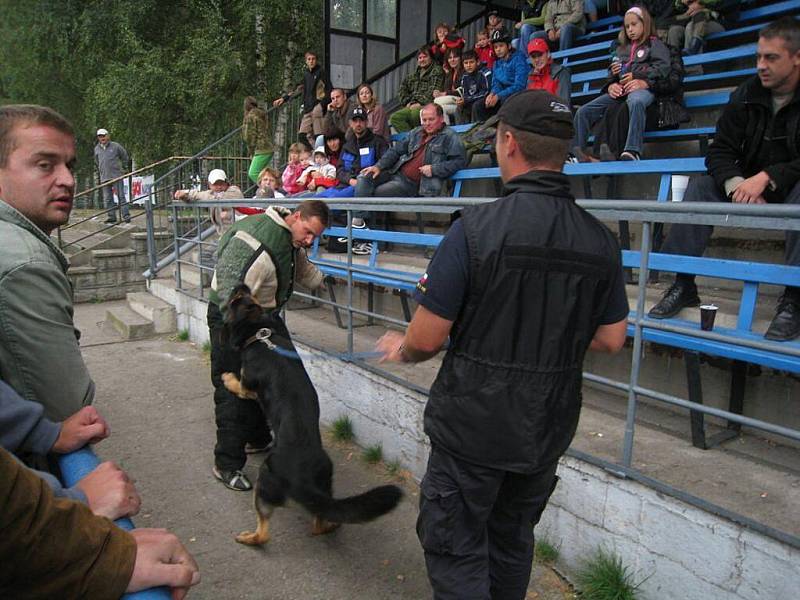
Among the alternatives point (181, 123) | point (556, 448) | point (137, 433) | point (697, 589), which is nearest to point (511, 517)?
point (556, 448)

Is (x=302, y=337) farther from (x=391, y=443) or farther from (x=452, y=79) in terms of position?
(x=452, y=79)

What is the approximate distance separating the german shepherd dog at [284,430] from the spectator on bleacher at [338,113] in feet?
17.6

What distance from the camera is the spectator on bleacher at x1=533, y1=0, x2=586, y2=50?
803 centimetres

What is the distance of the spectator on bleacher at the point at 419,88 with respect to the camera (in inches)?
323

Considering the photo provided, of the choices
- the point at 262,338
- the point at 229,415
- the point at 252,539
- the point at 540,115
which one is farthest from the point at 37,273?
the point at 229,415

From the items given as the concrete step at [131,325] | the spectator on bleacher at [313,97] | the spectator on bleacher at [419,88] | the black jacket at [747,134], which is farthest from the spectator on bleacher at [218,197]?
the black jacket at [747,134]

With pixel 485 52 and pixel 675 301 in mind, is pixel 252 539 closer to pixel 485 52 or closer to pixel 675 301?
pixel 675 301

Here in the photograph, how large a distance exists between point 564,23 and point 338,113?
346 centimetres

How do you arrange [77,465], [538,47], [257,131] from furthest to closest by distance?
[257,131], [538,47], [77,465]

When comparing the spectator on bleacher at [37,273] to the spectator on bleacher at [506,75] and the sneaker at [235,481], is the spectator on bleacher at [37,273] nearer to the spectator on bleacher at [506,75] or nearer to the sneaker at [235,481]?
the sneaker at [235,481]

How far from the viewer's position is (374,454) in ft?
13.0

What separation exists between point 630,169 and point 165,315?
5935mm

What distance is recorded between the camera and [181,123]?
14.7 m

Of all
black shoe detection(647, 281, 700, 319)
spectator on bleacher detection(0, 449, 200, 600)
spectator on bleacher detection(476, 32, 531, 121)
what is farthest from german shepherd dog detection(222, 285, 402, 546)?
spectator on bleacher detection(476, 32, 531, 121)
